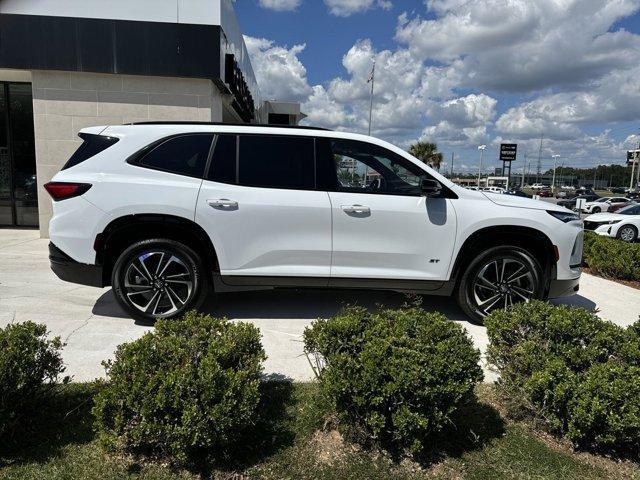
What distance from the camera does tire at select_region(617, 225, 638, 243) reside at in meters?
15.4

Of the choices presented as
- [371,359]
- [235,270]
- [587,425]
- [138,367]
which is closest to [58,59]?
[235,270]

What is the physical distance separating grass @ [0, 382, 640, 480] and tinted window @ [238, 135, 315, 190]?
222 centimetres

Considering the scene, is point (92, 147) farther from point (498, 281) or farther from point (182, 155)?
point (498, 281)

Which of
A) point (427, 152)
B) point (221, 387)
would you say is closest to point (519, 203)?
point (221, 387)

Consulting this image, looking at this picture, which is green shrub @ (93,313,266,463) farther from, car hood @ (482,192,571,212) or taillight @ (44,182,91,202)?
car hood @ (482,192,571,212)

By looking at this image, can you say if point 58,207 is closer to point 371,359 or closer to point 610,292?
point 371,359

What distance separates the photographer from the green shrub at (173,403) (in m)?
2.26

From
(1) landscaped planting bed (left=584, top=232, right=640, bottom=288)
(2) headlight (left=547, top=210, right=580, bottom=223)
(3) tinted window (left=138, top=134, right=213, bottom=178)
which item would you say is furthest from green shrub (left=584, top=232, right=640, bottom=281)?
(3) tinted window (left=138, top=134, right=213, bottom=178)

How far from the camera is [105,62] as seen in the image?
8797 mm

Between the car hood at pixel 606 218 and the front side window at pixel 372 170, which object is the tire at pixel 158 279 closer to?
the front side window at pixel 372 170

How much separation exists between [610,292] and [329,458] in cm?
603

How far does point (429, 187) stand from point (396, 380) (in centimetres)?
234

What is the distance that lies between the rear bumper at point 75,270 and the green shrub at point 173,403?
1999mm

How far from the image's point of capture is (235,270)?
4418 millimetres
